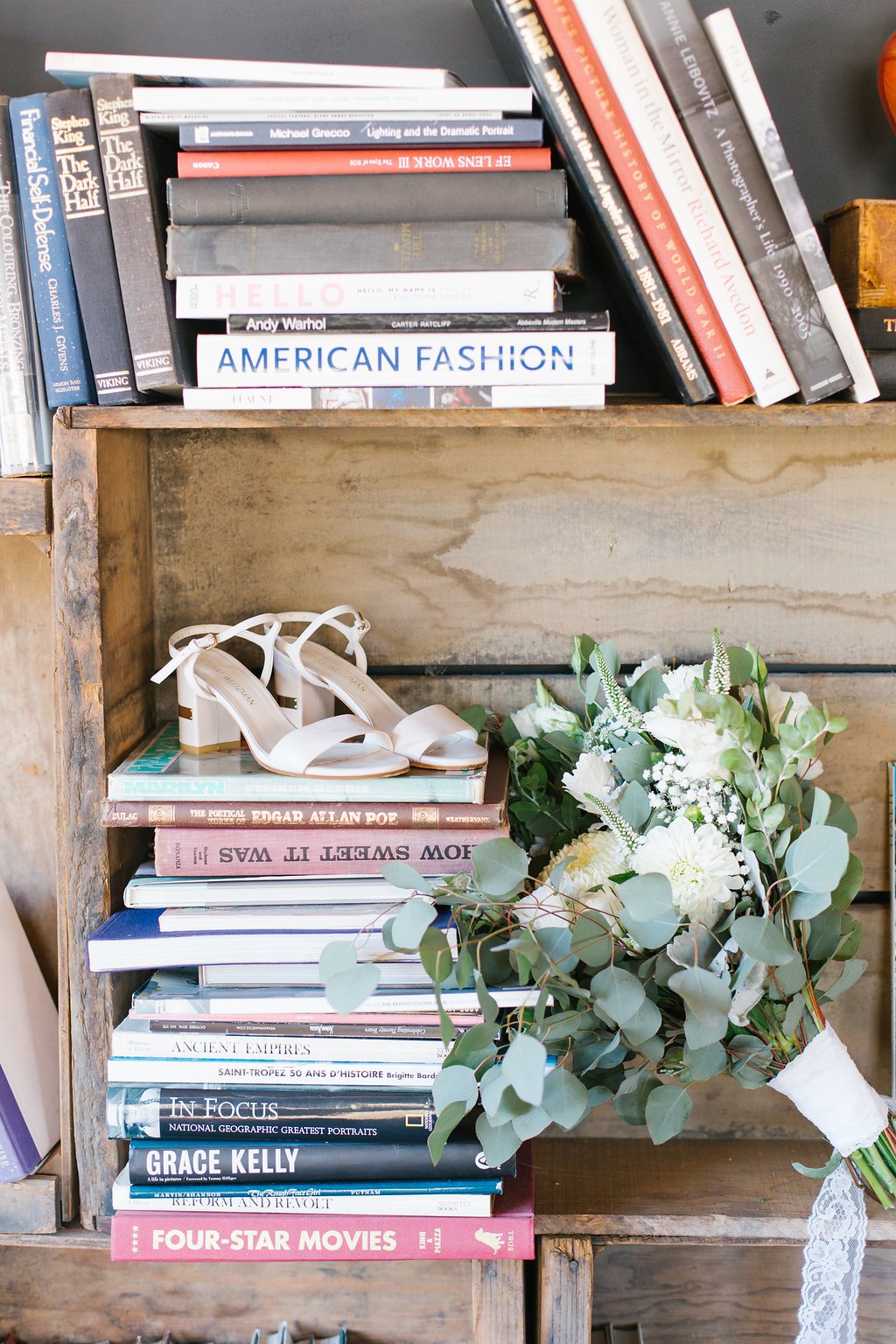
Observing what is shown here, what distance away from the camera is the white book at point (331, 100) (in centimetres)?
84

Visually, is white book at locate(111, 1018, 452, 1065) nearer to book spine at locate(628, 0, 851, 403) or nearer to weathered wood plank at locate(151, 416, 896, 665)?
weathered wood plank at locate(151, 416, 896, 665)

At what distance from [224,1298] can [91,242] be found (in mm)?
1116

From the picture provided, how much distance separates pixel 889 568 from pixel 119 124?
2.71ft

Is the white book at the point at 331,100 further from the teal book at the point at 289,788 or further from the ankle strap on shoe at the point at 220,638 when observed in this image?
the teal book at the point at 289,788

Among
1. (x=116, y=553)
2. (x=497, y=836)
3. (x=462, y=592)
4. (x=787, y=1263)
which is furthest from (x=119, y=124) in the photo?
(x=787, y=1263)

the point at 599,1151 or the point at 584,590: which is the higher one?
the point at 584,590

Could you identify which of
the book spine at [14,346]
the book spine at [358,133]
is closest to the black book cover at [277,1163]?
the book spine at [14,346]

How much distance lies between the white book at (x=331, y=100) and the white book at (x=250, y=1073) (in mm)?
772

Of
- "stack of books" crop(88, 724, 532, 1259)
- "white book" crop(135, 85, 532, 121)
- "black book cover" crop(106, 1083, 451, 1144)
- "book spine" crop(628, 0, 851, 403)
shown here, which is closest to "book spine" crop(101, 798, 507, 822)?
"stack of books" crop(88, 724, 532, 1259)

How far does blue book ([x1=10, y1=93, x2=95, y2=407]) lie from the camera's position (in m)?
0.87

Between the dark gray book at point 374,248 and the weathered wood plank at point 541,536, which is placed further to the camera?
the weathered wood plank at point 541,536

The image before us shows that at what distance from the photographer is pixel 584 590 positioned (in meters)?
1.11

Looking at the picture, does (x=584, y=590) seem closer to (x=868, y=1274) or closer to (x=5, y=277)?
(x=5, y=277)

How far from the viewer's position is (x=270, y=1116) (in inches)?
35.4
